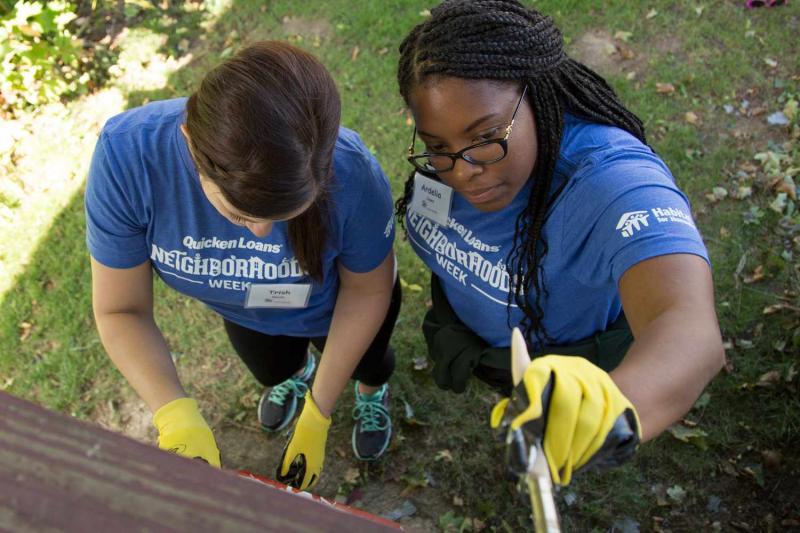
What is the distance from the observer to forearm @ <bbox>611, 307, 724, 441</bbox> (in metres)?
1.12

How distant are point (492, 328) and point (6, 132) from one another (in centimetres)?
409

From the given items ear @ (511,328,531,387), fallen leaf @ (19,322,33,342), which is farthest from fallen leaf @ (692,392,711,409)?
fallen leaf @ (19,322,33,342)

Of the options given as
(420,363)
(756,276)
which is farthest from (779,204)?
(420,363)

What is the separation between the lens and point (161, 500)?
468mm

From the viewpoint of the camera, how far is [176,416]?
194 cm

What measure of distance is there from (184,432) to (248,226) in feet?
2.31

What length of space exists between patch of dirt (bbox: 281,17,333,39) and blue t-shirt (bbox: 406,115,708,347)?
3445 millimetres

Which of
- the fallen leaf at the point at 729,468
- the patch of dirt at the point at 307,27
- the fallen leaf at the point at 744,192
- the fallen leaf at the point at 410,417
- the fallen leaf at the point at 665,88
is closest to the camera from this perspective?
the fallen leaf at the point at 729,468

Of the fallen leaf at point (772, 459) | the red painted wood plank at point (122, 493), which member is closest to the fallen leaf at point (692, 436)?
the fallen leaf at point (772, 459)

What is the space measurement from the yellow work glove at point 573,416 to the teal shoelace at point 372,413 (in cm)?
202

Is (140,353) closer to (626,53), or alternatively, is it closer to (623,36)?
(626,53)

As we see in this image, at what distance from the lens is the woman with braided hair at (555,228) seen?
1.10 metres

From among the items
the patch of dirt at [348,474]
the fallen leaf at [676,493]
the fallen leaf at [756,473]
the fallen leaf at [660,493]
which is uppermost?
the fallen leaf at [756,473]

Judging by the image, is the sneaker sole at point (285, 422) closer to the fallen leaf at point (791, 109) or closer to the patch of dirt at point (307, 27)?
the patch of dirt at point (307, 27)
